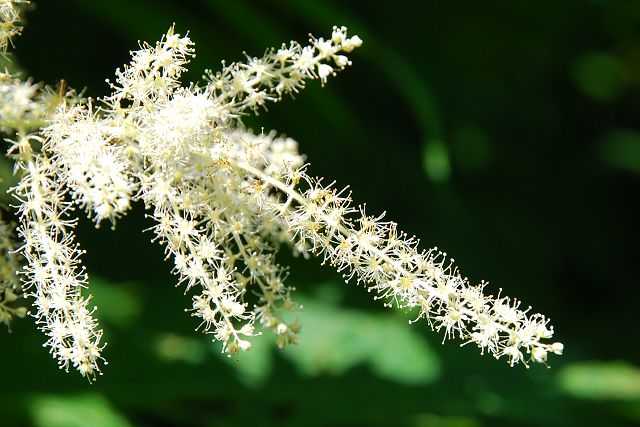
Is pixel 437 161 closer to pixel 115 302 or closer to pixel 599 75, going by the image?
pixel 115 302

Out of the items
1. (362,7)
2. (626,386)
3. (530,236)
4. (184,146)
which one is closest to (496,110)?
(530,236)

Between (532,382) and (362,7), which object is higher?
(362,7)

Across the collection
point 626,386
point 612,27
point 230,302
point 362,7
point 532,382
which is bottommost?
point 230,302

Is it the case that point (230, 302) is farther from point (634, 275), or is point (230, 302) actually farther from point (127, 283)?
point (634, 275)

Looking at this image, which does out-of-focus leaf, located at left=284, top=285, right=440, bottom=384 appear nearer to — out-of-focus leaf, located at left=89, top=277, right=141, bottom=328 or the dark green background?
the dark green background

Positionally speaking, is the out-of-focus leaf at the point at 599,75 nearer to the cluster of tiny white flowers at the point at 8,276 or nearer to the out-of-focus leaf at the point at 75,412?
the out-of-focus leaf at the point at 75,412

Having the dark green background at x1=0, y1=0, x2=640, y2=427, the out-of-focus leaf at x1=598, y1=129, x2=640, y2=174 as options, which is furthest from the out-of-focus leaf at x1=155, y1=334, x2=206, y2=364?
the out-of-focus leaf at x1=598, y1=129, x2=640, y2=174
